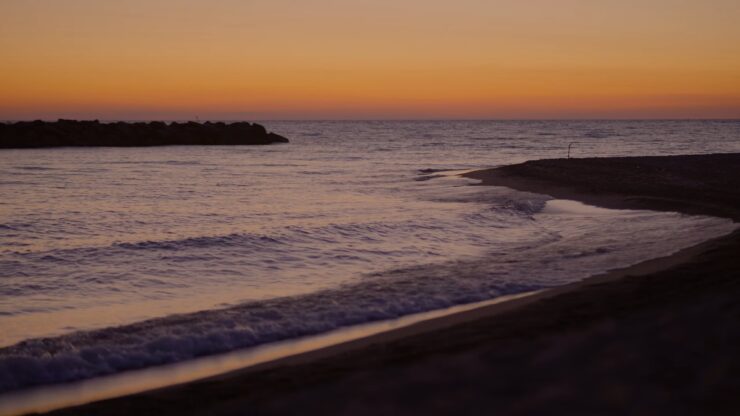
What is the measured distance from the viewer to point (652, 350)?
237 inches

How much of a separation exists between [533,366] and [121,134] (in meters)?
65.0

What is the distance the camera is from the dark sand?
5152mm

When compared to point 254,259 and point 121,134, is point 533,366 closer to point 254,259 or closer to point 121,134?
point 254,259

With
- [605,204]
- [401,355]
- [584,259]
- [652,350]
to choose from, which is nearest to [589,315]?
[652,350]

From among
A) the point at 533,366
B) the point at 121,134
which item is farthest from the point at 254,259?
the point at 121,134

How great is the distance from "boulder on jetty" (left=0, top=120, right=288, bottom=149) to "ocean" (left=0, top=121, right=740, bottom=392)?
3945cm

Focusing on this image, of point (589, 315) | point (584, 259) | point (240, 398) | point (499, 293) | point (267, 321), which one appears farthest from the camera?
point (584, 259)

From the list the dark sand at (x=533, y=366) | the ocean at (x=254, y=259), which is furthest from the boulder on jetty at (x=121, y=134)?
the dark sand at (x=533, y=366)

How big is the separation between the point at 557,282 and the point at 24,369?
22.8ft

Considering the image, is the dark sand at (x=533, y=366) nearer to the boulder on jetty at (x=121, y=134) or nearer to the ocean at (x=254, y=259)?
the ocean at (x=254, y=259)

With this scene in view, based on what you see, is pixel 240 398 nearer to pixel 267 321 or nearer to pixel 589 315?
pixel 267 321

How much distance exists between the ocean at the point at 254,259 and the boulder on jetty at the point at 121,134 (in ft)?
129

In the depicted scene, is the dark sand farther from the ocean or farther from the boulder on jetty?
the boulder on jetty

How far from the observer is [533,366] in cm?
582
